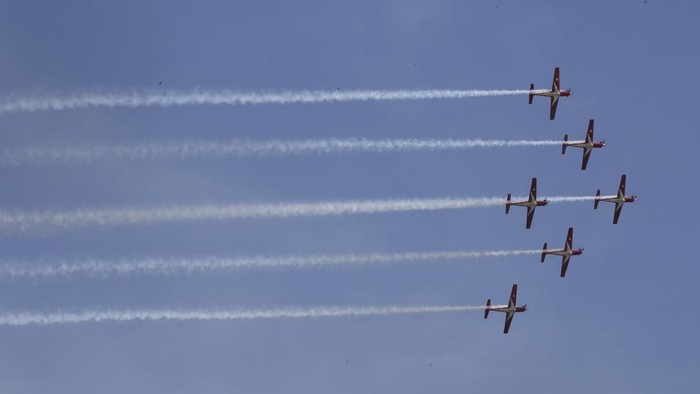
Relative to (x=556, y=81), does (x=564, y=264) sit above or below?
below

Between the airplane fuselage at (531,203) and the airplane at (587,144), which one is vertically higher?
the airplane at (587,144)

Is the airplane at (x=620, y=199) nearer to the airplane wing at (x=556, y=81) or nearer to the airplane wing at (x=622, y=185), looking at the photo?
the airplane wing at (x=622, y=185)

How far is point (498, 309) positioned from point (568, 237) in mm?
9981

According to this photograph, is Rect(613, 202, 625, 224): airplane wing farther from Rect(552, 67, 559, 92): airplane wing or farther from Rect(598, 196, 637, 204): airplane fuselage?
Rect(552, 67, 559, 92): airplane wing

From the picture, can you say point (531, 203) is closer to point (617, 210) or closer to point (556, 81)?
point (617, 210)

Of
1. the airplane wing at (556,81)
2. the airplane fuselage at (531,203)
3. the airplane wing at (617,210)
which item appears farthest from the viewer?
the airplane wing at (617,210)

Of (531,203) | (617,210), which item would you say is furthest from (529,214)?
(617,210)

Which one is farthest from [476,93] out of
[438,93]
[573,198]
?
[573,198]

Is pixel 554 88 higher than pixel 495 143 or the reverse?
higher

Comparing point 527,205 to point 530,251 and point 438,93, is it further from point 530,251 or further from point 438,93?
point 438,93

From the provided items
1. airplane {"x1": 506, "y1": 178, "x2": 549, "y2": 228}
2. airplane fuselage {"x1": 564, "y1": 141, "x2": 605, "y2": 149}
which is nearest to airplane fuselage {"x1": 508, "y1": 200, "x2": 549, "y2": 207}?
airplane {"x1": 506, "y1": 178, "x2": 549, "y2": 228}

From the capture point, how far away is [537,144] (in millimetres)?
129500

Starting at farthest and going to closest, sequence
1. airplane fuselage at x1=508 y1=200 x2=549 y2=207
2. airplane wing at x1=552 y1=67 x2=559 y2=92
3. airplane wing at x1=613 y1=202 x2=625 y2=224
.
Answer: airplane wing at x1=613 y1=202 x2=625 y2=224, airplane wing at x1=552 y1=67 x2=559 y2=92, airplane fuselage at x1=508 y1=200 x2=549 y2=207

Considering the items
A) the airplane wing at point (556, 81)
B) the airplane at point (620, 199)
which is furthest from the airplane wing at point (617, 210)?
the airplane wing at point (556, 81)
